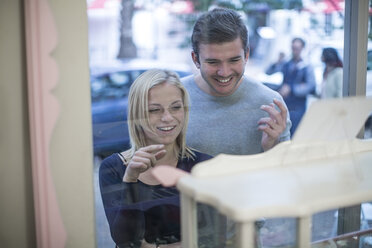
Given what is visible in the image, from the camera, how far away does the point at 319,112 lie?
5.39 feet

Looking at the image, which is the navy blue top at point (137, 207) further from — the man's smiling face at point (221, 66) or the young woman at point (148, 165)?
the man's smiling face at point (221, 66)

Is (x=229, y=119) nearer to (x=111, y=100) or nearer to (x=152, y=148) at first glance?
(x=152, y=148)

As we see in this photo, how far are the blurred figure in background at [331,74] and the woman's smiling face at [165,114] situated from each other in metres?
0.89

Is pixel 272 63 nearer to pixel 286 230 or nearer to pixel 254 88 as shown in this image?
pixel 254 88

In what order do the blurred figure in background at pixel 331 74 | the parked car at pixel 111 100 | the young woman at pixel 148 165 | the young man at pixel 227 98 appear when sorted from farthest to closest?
the blurred figure in background at pixel 331 74, the young man at pixel 227 98, the young woman at pixel 148 165, the parked car at pixel 111 100

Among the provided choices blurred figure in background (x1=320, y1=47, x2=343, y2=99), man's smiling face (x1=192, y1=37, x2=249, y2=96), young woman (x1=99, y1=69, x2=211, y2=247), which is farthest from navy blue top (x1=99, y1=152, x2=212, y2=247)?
blurred figure in background (x1=320, y1=47, x2=343, y2=99)

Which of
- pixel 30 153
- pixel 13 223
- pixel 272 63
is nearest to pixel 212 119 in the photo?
pixel 272 63

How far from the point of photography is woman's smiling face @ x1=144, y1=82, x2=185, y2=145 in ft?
6.96

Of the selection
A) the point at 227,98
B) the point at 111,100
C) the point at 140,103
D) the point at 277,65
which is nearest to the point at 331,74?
the point at 277,65

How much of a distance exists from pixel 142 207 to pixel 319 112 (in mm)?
953

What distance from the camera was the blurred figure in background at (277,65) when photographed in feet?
7.83

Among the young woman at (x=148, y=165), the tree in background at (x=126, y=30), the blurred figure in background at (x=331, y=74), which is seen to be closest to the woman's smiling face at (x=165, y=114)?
the young woman at (x=148, y=165)

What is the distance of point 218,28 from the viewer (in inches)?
87.8

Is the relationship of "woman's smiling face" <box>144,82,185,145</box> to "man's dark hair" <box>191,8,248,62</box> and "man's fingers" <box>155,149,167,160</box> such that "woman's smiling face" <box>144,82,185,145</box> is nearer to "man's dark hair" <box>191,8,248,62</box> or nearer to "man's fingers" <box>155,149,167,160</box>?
"man's fingers" <box>155,149,167,160</box>
